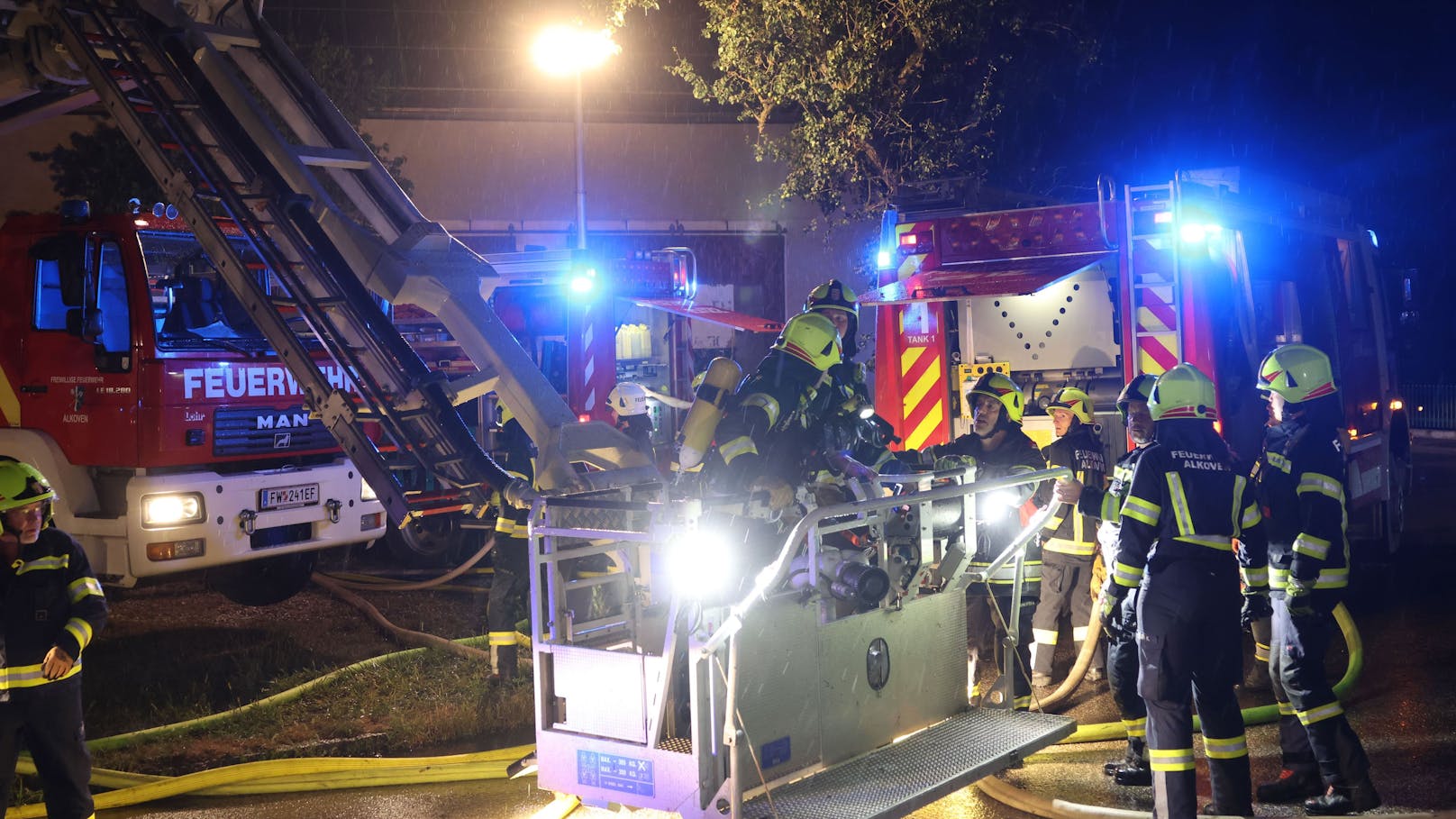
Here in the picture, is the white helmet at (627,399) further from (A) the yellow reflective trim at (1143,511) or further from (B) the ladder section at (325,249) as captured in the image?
(A) the yellow reflective trim at (1143,511)

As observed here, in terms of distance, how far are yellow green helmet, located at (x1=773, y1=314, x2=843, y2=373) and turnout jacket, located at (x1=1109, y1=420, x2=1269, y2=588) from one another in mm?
1431

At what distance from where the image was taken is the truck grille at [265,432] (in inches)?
317

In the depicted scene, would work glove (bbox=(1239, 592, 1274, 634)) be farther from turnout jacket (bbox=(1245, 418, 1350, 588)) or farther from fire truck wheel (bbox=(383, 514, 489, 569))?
fire truck wheel (bbox=(383, 514, 489, 569))

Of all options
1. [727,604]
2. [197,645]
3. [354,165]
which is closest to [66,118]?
[197,645]

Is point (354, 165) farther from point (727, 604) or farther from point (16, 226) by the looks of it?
point (727, 604)

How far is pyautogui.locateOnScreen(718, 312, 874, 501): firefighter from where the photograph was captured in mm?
5281

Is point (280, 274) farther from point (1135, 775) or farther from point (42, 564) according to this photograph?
point (1135, 775)

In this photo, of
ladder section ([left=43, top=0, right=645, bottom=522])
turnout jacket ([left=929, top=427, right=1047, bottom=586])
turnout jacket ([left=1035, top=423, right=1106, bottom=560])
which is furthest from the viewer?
turnout jacket ([left=1035, top=423, right=1106, bottom=560])

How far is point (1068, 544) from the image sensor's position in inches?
270

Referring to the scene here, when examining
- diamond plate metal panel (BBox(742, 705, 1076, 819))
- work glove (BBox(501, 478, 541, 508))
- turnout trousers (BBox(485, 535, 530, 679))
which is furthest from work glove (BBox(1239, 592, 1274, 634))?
turnout trousers (BBox(485, 535, 530, 679))

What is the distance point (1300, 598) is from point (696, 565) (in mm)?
2783

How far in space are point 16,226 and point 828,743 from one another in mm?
6498

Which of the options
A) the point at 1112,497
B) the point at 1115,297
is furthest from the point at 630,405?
the point at 1112,497

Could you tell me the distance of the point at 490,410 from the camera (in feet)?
36.4
